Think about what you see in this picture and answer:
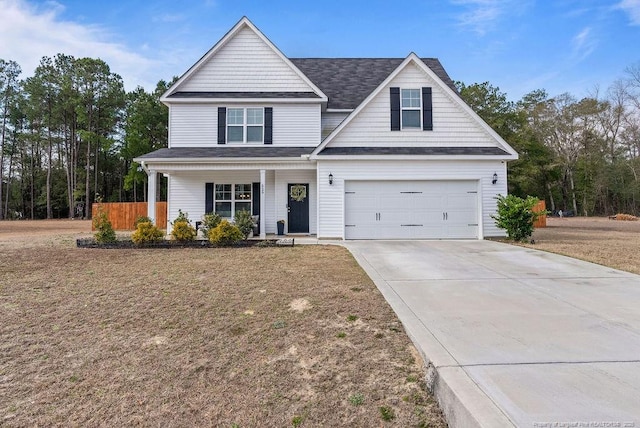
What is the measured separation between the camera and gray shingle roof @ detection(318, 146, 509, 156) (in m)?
11.9

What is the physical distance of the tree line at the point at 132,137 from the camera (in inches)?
1272

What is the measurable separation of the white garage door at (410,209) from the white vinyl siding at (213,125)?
3.46 m

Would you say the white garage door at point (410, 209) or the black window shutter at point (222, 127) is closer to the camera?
the white garage door at point (410, 209)

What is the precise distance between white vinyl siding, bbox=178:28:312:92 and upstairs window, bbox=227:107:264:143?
39.7 inches

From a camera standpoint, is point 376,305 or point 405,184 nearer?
point 376,305

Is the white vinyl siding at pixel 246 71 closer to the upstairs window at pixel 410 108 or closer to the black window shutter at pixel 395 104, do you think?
the black window shutter at pixel 395 104

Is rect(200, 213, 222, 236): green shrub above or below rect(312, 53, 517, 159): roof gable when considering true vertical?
below

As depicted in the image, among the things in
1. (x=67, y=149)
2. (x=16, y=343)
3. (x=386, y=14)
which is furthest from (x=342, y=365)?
(x=67, y=149)

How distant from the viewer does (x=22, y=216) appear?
37.5 meters

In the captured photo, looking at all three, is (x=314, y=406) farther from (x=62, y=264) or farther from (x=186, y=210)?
(x=186, y=210)

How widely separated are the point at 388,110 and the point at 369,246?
522 centimetres

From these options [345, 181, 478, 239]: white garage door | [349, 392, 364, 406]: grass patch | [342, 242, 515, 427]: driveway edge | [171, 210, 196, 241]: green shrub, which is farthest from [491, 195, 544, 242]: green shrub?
[349, 392, 364, 406]: grass patch

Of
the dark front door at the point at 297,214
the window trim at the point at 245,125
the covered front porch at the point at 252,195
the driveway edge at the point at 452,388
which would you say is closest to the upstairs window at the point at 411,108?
the covered front porch at the point at 252,195

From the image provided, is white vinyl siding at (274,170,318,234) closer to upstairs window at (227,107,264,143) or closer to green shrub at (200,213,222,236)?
upstairs window at (227,107,264,143)
